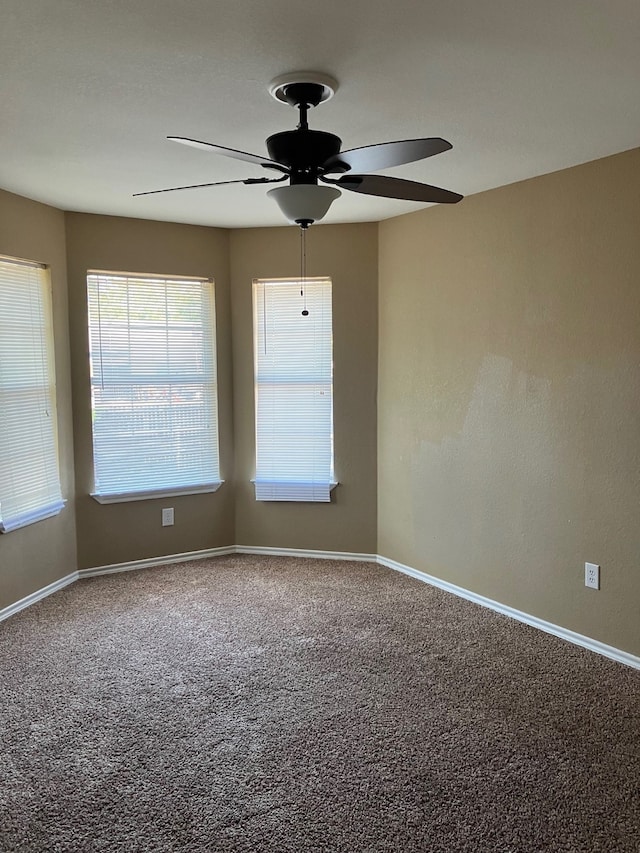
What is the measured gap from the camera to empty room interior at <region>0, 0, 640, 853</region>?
1935mm

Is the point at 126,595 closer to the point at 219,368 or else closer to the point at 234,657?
the point at 234,657

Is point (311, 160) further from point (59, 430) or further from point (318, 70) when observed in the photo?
point (59, 430)

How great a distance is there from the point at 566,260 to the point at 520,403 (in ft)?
2.49

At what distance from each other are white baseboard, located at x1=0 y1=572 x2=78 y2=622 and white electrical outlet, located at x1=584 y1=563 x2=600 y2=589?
120 inches

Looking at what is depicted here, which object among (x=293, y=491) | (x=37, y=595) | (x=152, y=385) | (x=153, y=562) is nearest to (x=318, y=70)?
(x=152, y=385)

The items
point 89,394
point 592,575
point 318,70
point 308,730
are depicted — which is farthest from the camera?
point 89,394

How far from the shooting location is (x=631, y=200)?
284cm

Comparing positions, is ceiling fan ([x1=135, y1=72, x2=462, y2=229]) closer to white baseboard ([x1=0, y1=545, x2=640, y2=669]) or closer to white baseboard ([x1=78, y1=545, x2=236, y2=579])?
white baseboard ([x1=0, y1=545, x2=640, y2=669])

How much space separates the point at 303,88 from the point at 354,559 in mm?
3163

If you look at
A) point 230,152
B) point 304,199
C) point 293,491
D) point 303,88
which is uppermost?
point 303,88

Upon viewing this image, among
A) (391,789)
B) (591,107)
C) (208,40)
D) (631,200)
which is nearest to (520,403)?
(631,200)

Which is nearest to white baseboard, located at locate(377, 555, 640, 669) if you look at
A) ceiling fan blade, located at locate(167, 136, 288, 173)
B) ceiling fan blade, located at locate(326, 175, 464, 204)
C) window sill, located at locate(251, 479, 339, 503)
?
window sill, located at locate(251, 479, 339, 503)

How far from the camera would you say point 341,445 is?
444cm

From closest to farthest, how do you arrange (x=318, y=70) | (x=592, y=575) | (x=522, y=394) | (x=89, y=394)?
(x=318, y=70) → (x=592, y=575) → (x=522, y=394) → (x=89, y=394)
